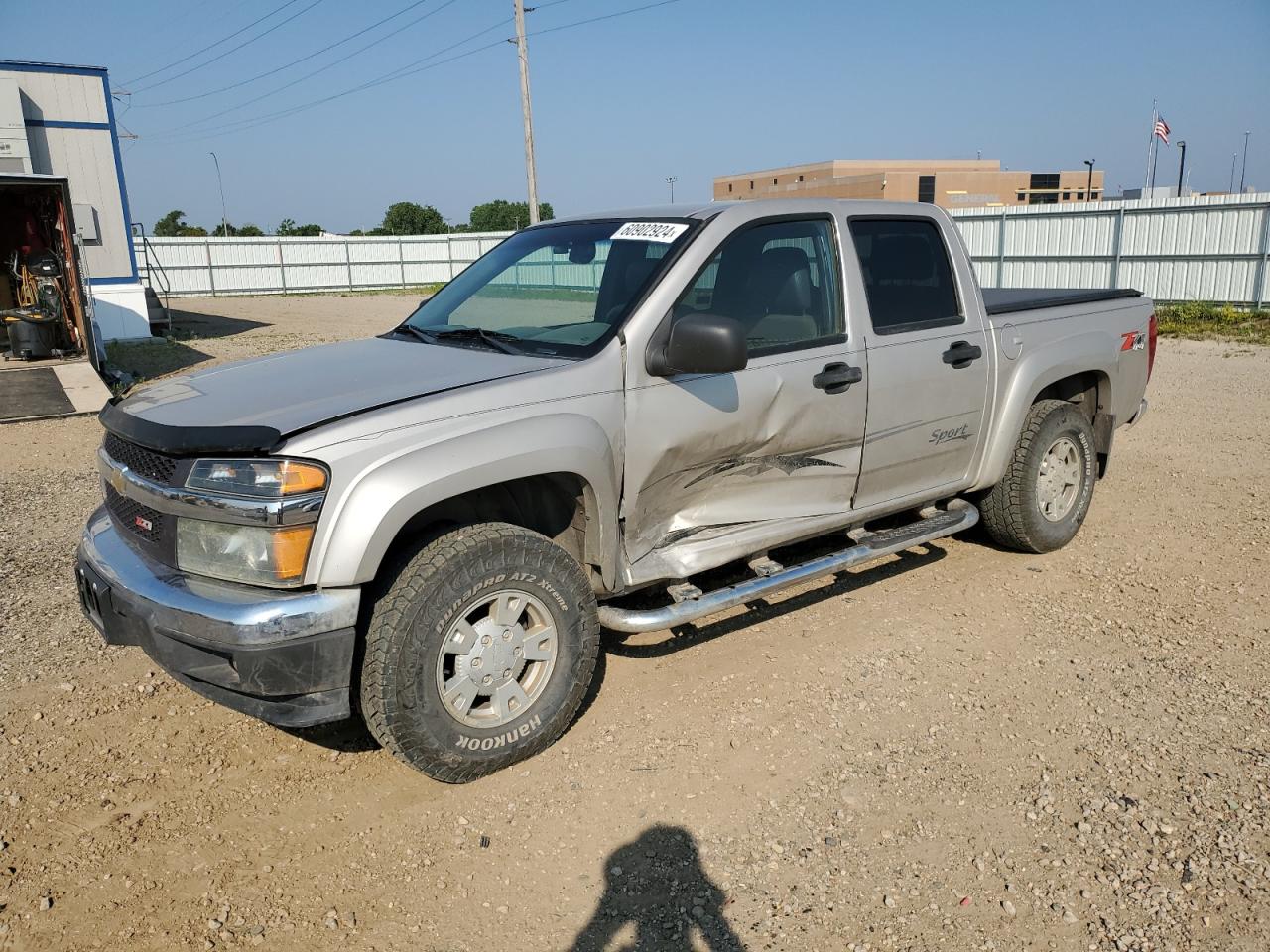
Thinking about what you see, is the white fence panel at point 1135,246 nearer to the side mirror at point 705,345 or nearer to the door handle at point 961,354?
the door handle at point 961,354

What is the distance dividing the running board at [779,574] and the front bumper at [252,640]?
3.63 ft

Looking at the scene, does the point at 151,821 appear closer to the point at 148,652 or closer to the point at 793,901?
the point at 148,652

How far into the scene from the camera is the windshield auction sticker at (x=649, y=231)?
12.9 feet

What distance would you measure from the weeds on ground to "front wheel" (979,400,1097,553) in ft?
42.0

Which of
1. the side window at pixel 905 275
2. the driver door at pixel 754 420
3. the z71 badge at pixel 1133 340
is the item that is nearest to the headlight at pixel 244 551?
the driver door at pixel 754 420

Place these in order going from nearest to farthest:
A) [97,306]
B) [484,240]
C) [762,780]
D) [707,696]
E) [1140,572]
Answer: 1. [762,780]
2. [707,696]
3. [1140,572]
4. [97,306]
5. [484,240]

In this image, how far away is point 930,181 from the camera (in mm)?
70375

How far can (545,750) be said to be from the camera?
11.8ft

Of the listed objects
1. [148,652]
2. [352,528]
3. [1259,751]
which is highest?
[352,528]

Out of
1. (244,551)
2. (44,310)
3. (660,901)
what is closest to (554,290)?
(244,551)

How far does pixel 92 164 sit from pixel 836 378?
19.0m

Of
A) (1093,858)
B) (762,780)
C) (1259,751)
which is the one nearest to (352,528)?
(762,780)

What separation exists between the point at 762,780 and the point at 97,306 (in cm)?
1891

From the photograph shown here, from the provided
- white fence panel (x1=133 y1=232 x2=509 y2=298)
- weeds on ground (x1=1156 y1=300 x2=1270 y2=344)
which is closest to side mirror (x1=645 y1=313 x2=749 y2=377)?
weeds on ground (x1=1156 y1=300 x2=1270 y2=344)
